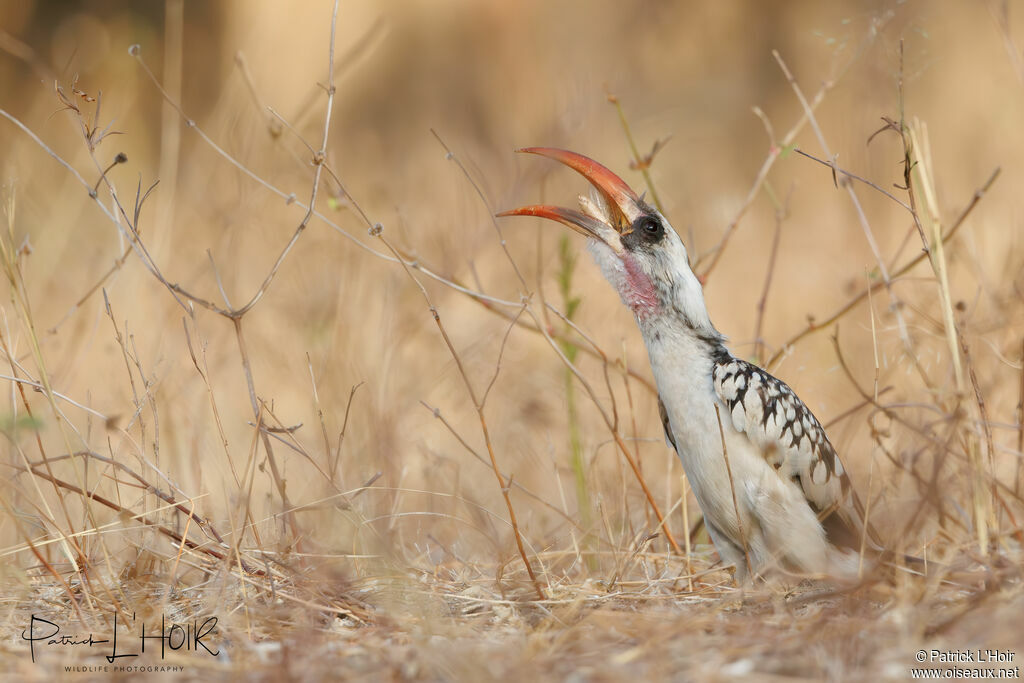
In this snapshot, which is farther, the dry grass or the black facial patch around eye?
the black facial patch around eye

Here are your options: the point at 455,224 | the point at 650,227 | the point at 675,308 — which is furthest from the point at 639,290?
the point at 455,224

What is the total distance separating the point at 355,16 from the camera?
10.8 metres

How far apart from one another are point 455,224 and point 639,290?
A: 1.75 metres

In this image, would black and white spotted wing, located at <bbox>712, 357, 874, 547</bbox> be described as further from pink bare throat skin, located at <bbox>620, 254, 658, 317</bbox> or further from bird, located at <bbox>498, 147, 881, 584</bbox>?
pink bare throat skin, located at <bbox>620, 254, 658, 317</bbox>

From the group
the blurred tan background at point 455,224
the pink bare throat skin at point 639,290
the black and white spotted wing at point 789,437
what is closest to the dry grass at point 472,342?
the blurred tan background at point 455,224

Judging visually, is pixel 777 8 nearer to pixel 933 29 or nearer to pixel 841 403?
pixel 933 29

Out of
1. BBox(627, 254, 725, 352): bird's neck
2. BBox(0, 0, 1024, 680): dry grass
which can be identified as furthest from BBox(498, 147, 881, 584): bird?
BBox(0, 0, 1024, 680): dry grass

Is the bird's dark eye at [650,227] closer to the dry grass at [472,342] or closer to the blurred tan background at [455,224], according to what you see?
the dry grass at [472,342]

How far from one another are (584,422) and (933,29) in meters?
4.65

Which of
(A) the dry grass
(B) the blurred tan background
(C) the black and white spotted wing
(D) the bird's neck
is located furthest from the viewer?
(B) the blurred tan background

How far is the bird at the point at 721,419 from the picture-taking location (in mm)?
3070

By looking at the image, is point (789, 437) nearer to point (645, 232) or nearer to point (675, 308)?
point (675, 308)

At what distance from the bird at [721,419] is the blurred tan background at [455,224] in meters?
0.25

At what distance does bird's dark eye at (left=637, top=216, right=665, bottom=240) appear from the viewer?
328 cm
